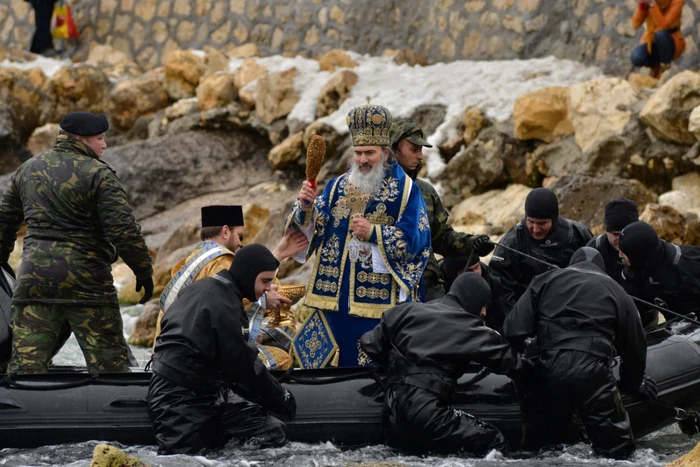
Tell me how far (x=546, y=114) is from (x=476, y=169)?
3.33 feet

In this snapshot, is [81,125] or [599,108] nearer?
[81,125]

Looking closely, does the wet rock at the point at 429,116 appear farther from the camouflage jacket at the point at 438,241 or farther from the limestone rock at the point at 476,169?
the camouflage jacket at the point at 438,241

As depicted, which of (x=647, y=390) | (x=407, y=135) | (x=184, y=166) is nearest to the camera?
(x=647, y=390)

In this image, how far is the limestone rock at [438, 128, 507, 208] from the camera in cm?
1292

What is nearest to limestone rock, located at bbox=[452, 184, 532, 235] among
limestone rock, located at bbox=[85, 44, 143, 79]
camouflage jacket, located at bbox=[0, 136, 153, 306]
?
camouflage jacket, located at bbox=[0, 136, 153, 306]

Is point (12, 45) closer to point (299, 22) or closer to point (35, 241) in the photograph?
point (299, 22)

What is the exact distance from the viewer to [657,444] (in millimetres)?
7242

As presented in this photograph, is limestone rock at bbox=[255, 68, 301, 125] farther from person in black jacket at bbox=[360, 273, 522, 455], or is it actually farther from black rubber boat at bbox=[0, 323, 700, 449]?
person in black jacket at bbox=[360, 273, 522, 455]

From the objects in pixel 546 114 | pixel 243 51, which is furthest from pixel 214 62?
Answer: pixel 546 114

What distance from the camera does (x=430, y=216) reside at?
7.73 metres

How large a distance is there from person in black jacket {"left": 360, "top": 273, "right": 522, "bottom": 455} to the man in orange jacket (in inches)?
279

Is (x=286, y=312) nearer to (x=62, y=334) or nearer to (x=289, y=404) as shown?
(x=289, y=404)

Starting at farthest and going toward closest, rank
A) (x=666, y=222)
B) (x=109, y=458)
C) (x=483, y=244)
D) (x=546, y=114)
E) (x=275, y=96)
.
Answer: (x=275, y=96) → (x=546, y=114) → (x=666, y=222) → (x=483, y=244) → (x=109, y=458)

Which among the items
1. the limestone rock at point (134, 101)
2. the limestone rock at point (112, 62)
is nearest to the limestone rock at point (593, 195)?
the limestone rock at point (134, 101)
